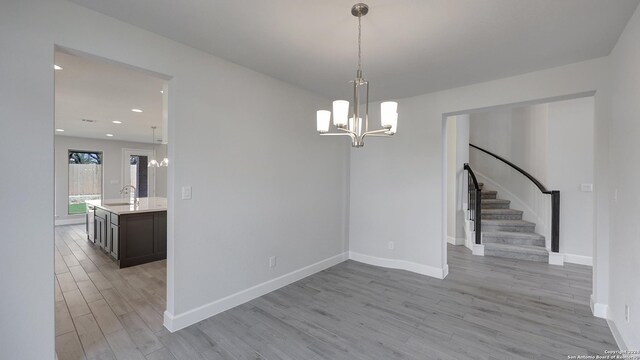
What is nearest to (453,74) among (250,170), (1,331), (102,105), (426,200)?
(426,200)

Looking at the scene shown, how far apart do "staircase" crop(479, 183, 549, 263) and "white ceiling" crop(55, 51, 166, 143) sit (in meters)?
5.94

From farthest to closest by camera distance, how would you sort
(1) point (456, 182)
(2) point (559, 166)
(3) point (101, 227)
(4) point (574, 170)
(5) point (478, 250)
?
(1) point (456, 182) → (5) point (478, 250) → (3) point (101, 227) → (2) point (559, 166) → (4) point (574, 170)

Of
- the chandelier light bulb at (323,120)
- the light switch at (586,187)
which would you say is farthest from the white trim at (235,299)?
the light switch at (586,187)

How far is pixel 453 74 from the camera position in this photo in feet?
10.5

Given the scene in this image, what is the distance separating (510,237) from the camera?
5.02 meters

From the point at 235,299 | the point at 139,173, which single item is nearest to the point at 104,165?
the point at 139,173

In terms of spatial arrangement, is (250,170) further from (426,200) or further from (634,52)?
(634,52)

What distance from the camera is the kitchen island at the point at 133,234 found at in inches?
166

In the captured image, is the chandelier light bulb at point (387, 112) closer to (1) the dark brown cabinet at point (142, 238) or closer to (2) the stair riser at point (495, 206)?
(1) the dark brown cabinet at point (142, 238)

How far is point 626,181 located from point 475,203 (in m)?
3.17

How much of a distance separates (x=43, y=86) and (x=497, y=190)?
300 inches

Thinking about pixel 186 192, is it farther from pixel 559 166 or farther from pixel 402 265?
pixel 559 166

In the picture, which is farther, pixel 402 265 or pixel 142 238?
pixel 142 238

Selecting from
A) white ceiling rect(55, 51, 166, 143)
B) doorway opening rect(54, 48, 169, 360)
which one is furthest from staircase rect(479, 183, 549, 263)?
white ceiling rect(55, 51, 166, 143)
